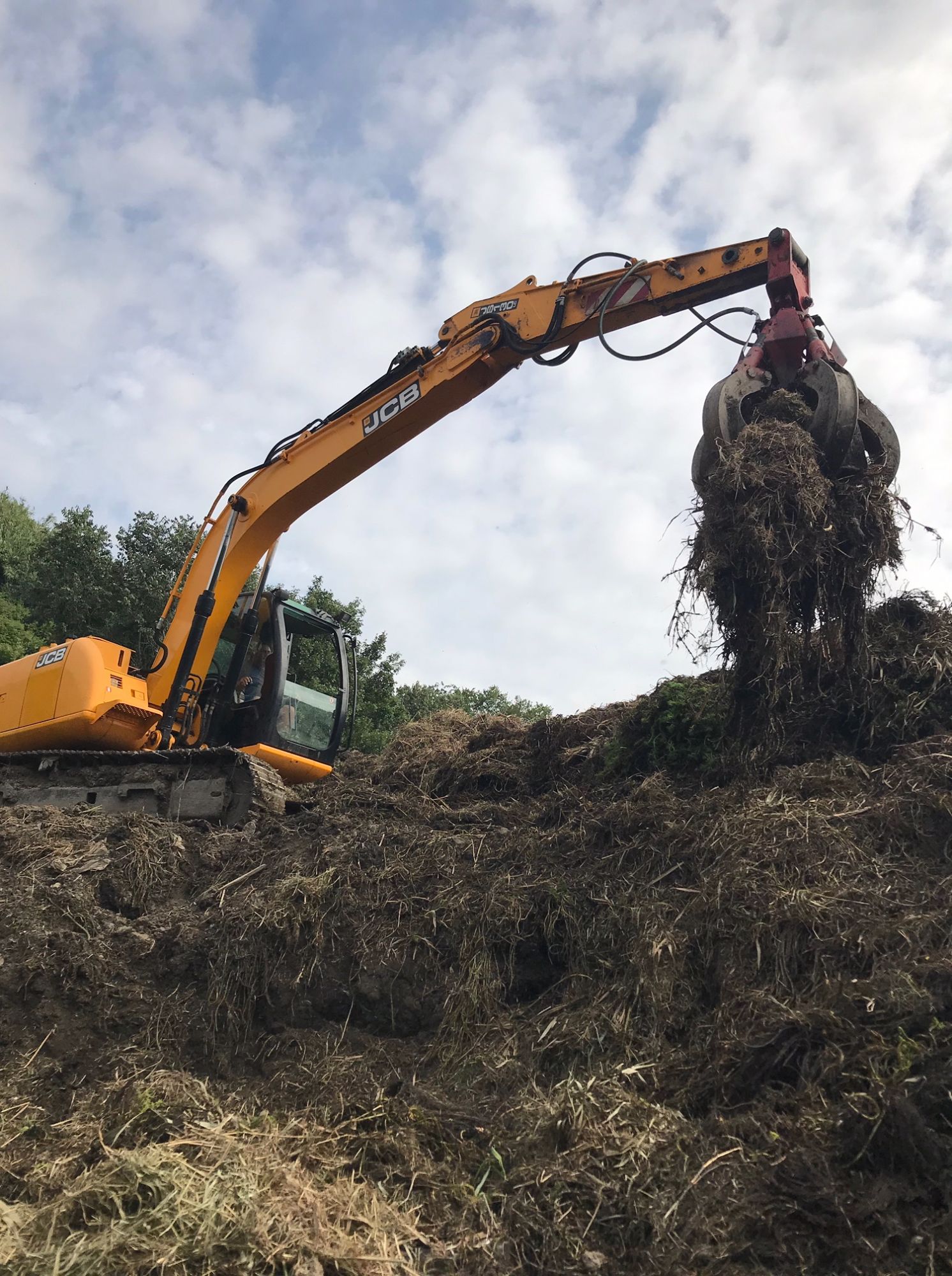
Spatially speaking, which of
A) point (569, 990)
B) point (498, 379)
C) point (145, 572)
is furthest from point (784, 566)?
point (145, 572)

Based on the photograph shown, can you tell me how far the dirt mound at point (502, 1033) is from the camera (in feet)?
10.1

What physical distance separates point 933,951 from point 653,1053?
1.15 meters

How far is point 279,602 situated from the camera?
30.0ft

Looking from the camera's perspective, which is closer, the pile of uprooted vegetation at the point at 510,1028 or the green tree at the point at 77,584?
the pile of uprooted vegetation at the point at 510,1028

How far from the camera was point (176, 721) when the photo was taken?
28.5 feet

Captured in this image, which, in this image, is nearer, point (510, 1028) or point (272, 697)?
point (510, 1028)

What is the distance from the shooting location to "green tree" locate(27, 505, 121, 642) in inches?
888

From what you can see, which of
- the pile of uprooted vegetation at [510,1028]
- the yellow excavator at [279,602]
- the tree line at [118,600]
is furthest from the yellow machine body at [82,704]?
the tree line at [118,600]

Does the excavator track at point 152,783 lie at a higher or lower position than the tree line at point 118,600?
lower

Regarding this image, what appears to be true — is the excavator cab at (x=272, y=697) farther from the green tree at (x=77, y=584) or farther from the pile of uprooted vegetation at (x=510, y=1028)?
the green tree at (x=77, y=584)

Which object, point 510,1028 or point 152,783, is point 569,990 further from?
point 152,783

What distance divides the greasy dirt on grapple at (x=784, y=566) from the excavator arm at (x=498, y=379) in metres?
0.24

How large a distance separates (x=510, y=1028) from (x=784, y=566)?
298 centimetres

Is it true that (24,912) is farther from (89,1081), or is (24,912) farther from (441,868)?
(441,868)
